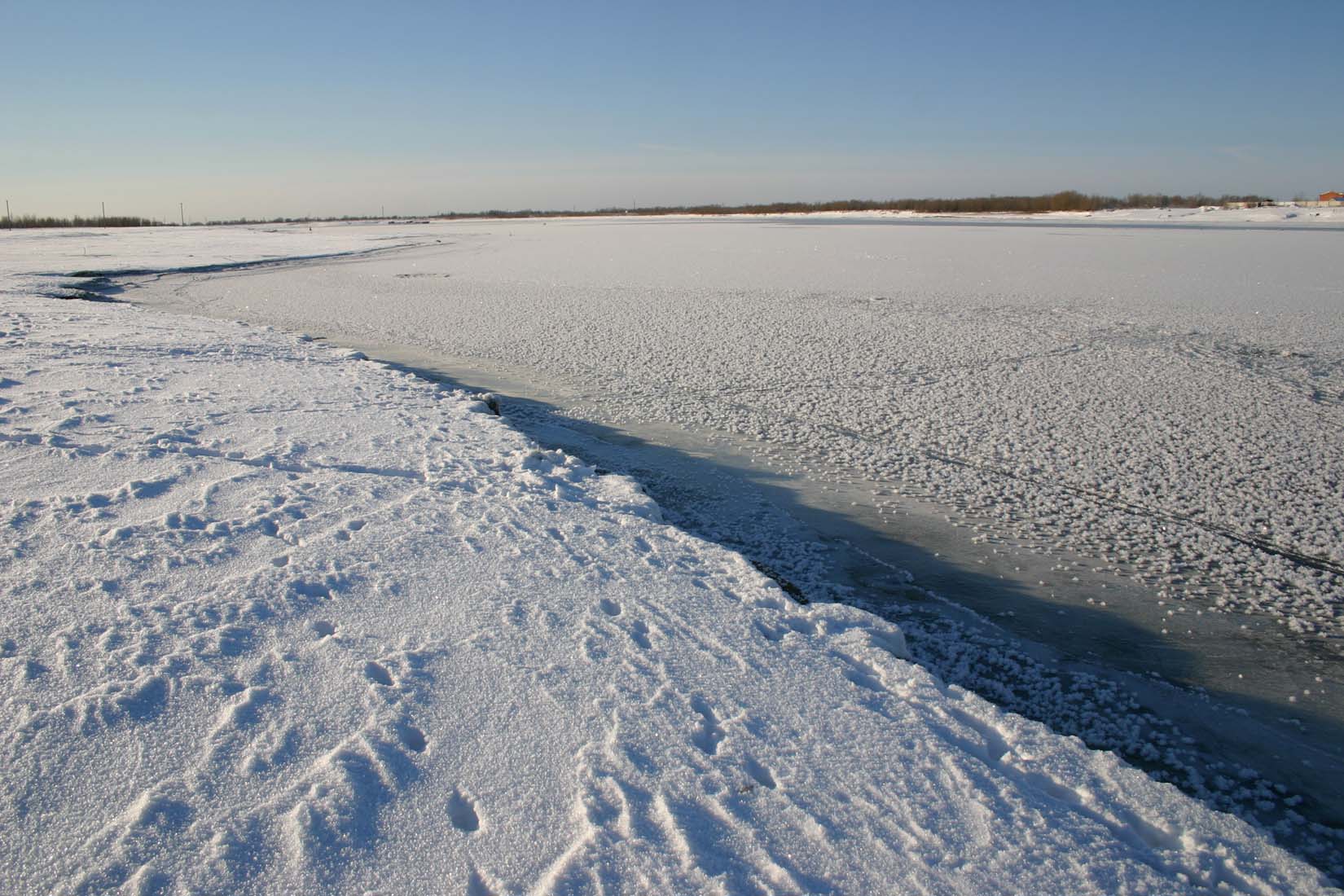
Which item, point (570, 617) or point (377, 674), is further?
point (570, 617)

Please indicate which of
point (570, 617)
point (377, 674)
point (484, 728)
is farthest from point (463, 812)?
point (570, 617)

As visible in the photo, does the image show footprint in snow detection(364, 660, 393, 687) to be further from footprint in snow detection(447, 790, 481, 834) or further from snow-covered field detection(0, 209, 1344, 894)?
footprint in snow detection(447, 790, 481, 834)

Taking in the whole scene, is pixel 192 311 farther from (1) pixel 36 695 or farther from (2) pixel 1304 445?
(2) pixel 1304 445

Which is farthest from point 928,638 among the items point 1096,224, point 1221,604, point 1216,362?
point 1096,224

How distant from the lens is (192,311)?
10.1 metres

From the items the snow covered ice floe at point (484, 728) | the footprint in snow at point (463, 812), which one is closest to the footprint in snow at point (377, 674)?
the snow covered ice floe at point (484, 728)

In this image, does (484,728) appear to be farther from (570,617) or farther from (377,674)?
(570,617)

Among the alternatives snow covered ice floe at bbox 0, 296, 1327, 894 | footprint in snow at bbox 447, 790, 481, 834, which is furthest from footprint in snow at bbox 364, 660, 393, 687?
footprint in snow at bbox 447, 790, 481, 834

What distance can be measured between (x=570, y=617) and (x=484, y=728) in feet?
1.95

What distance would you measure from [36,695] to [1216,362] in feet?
24.9

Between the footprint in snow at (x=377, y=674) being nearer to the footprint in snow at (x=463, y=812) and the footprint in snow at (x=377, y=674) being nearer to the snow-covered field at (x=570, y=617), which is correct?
the snow-covered field at (x=570, y=617)

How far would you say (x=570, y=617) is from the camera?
2486 mm

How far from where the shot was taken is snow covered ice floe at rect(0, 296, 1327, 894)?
157 centimetres

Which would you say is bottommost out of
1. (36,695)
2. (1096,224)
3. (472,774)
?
(472,774)
